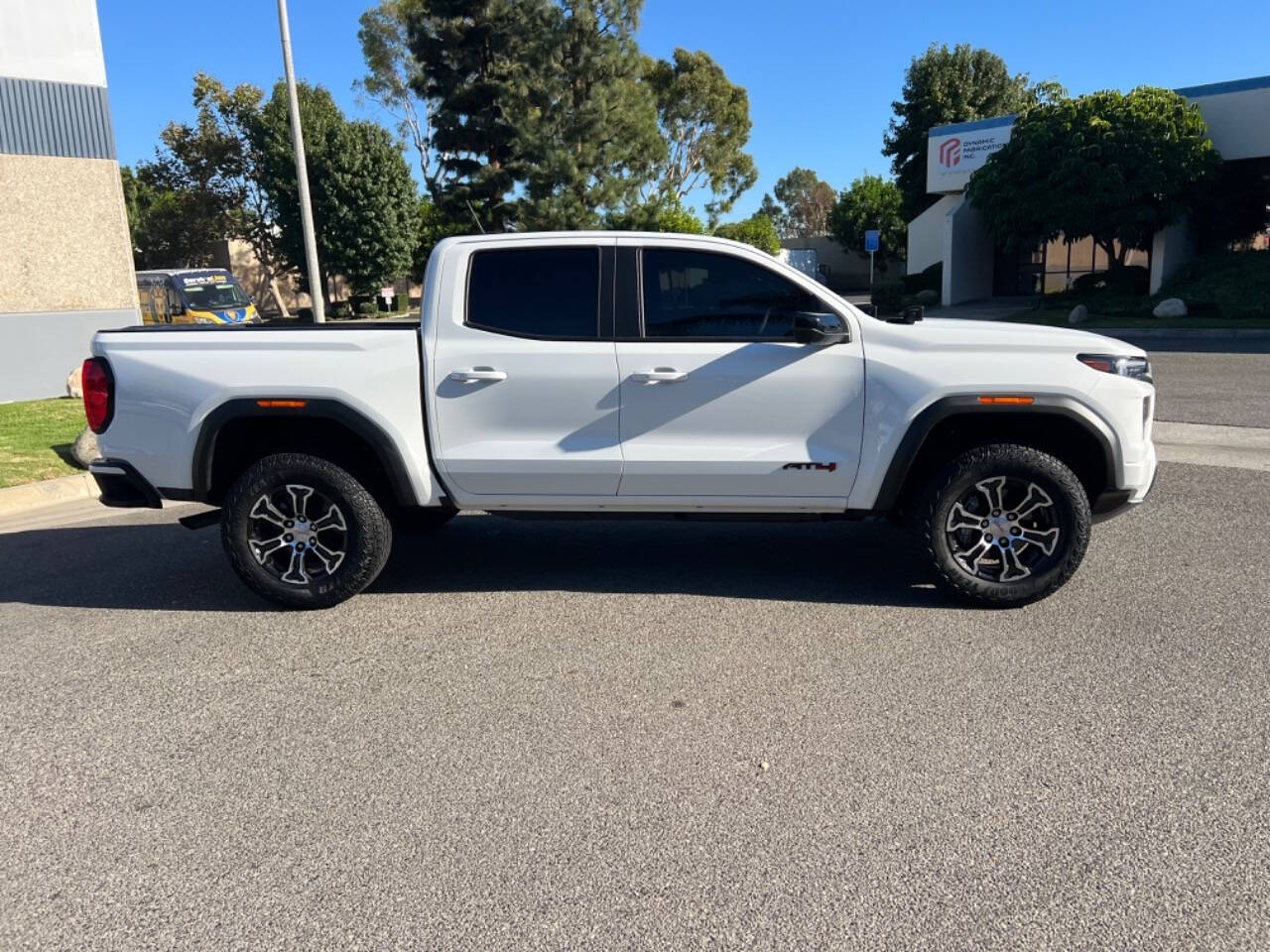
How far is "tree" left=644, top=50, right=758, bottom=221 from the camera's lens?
182 ft

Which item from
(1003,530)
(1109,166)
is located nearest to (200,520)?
(1003,530)

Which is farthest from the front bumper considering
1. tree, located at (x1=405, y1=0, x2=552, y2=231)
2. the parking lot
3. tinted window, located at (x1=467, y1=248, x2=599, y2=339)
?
tree, located at (x1=405, y1=0, x2=552, y2=231)

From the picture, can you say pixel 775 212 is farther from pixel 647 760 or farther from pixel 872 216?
pixel 647 760

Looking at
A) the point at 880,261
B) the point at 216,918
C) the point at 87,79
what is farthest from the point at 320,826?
the point at 880,261

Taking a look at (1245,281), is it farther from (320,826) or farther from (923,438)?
(320,826)

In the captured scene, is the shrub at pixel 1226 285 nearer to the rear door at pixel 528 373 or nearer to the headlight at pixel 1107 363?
the headlight at pixel 1107 363

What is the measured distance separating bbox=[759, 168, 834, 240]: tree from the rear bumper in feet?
342

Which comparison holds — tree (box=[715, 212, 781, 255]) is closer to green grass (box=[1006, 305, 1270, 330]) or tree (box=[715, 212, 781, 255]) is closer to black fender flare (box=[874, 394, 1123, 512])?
green grass (box=[1006, 305, 1270, 330])

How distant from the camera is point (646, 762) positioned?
3475mm

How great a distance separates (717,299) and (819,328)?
0.61 metres

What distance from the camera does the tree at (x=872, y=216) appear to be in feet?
170

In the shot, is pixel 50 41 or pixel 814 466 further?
pixel 50 41

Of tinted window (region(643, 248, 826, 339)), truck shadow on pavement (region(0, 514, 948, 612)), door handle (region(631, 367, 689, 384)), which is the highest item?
tinted window (region(643, 248, 826, 339))

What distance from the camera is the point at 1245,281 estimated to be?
75.2ft
